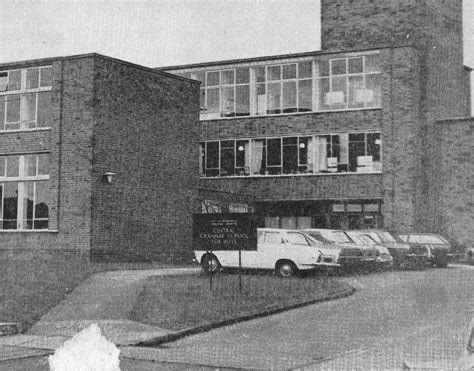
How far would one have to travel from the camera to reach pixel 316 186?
1560 inches

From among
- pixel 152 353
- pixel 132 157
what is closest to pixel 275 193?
pixel 132 157

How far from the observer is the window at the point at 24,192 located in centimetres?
2855

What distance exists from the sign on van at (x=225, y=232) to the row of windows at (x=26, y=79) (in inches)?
495

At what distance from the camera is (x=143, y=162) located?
29.7 metres

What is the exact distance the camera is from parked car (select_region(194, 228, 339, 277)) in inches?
898

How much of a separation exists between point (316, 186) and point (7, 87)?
1561 centimetres

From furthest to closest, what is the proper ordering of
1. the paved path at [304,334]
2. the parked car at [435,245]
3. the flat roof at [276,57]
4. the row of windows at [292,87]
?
the row of windows at [292,87] < the flat roof at [276,57] < the parked car at [435,245] < the paved path at [304,334]

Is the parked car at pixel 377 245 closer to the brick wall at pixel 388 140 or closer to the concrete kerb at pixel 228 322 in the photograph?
the concrete kerb at pixel 228 322

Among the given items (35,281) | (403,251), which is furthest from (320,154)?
(35,281)

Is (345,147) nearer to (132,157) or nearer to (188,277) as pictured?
(132,157)

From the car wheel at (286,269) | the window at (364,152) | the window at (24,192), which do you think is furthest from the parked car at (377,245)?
the window at (364,152)

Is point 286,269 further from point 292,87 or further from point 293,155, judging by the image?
point 292,87

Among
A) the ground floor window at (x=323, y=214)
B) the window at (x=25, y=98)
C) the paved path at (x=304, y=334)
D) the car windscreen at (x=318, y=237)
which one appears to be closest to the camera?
the paved path at (x=304, y=334)

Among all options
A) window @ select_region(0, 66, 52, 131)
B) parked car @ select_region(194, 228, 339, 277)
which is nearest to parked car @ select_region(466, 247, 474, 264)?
parked car @ select_region(194, 228, 339, 277)
